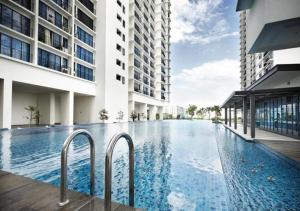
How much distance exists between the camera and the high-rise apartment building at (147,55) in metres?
37.7

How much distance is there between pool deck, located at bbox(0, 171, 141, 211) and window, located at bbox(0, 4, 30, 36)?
1913 centimetres

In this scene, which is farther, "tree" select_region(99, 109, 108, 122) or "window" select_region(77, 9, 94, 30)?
"tree" select_region(99, 109, 108, 122)

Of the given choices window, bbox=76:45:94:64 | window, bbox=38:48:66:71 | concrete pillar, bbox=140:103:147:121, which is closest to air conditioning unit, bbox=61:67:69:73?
window, bbox=38:48:66:71

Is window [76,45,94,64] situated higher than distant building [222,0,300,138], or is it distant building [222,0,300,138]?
window [76,45,94,64]

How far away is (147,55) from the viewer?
46.1 metres

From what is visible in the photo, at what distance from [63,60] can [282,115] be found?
77.8 ft

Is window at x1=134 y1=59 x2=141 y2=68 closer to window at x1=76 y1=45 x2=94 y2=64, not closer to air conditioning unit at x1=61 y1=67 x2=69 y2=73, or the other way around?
window at x1=76 y1=45 x2=94 y2=64

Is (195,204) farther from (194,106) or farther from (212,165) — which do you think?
(194,106)

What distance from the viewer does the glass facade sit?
1121 cm

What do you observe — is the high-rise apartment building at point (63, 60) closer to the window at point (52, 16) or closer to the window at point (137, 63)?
→ the window at point (52, 16)

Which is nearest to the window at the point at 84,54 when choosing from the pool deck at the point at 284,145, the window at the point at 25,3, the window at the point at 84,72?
the window at the point at 84,72

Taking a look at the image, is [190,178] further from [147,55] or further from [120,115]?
[147,55]

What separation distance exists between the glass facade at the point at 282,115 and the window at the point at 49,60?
22.9 meters

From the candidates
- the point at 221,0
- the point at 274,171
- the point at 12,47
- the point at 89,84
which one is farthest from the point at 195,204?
the point at 221,0
